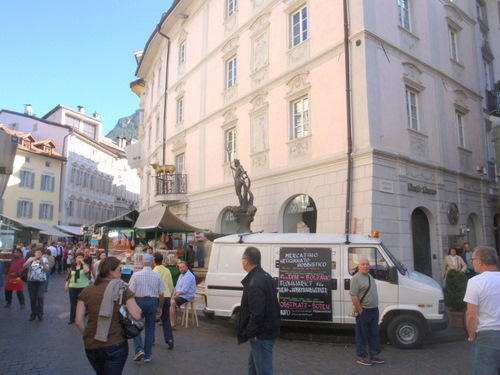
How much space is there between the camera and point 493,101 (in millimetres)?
17906

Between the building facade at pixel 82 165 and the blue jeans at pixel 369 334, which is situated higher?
the building facade at pixel 82 165

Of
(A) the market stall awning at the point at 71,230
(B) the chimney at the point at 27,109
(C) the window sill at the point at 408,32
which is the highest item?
(B) the chimney at the point at 27,109

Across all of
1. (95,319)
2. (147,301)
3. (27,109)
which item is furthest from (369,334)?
(27,109)

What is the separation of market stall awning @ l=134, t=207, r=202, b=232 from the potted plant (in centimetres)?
915

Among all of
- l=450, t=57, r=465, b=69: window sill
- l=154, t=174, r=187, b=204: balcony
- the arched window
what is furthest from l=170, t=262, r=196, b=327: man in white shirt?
l=450, t=57, r=465, b=69: window sill

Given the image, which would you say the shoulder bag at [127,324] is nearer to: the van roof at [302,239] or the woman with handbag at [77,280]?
the van roof at [302,239]

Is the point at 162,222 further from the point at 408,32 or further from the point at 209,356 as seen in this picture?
the point at 408,32

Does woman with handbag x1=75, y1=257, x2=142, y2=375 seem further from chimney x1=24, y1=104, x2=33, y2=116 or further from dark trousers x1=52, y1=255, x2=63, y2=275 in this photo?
chimney x1=24, y1=104, x2=33, y2=116

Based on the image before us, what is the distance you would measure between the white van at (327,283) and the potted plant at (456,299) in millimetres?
1111

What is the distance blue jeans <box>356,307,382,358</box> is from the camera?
20.8 ft

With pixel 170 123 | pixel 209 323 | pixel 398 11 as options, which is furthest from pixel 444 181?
pixel 170 123

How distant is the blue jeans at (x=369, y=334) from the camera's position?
6.33 meters

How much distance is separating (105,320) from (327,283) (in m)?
4.99

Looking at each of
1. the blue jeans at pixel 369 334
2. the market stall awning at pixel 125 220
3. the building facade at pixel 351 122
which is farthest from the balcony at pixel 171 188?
the blue jeans at pixel 369 334
